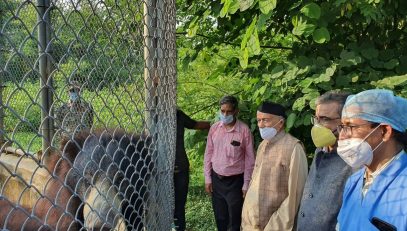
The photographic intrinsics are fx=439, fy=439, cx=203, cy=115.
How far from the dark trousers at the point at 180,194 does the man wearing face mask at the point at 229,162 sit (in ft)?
0.89

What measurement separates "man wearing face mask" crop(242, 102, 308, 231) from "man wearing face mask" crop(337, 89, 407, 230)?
3.91 ft

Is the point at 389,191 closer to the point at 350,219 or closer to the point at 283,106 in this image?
the point at 350,219

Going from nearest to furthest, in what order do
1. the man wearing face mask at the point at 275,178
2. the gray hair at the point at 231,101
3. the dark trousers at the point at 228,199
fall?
the man wearing face mask at the point at 275,178
the gray hair at the point at 231,101
the dark trousers at the point at 228,199

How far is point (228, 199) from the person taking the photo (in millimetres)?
4727

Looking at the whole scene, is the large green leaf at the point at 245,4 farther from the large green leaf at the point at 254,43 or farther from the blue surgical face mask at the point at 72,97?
the blue surgical face mask at the point at 72,97

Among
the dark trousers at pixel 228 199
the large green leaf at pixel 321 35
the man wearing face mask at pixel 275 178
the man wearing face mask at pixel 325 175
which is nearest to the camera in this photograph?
the man wearing face mask at pixel 325 175

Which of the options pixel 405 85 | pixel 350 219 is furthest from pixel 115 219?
pixel 405 85

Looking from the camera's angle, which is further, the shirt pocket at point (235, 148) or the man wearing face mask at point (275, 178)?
the shirt pocket at point (235, 148)

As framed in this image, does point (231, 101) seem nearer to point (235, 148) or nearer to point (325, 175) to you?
point (235, 148)

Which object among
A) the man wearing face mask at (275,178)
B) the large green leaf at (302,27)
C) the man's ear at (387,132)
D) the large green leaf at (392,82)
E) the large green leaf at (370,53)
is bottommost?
the man wearing face mask at (275,178)

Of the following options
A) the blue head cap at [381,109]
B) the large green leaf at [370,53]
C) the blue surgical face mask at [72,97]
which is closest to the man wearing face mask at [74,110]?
the blue surgical face mask at [72,97]

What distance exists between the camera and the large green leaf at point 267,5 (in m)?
2.74

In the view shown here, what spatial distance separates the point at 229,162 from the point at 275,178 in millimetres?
1299

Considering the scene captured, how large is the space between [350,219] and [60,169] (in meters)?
1.44
